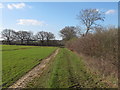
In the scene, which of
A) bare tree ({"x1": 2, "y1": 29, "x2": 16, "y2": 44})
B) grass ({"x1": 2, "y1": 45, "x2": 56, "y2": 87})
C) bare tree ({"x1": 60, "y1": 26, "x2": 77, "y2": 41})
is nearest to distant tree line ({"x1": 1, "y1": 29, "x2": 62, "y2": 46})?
bare tree ({"x1": 2, "y1": 29, "x2": 16, "y2": 44})

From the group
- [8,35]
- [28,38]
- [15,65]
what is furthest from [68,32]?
[8,35]

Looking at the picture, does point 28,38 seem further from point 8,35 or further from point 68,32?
point 68,32

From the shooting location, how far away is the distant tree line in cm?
7362

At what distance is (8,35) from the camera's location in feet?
244

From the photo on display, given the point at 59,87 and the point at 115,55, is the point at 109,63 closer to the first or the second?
the point at 115,55

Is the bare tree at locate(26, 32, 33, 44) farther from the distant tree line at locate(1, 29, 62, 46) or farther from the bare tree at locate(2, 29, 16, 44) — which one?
the bare tree at locate(2, 29, 16, 44)

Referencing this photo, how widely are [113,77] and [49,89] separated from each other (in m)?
3.35

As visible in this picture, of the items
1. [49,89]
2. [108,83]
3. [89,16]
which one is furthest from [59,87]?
[89,16]

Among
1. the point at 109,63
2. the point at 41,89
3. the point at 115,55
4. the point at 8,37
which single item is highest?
the point at 8,37

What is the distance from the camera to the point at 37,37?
85.1 meters

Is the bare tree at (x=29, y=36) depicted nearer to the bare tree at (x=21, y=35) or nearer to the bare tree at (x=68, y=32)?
the bare tree at (x=21, y=35)

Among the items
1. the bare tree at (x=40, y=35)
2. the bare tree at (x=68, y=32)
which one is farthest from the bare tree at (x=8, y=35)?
the bare tree at (x=68, y=32)

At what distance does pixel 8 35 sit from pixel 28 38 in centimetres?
1525

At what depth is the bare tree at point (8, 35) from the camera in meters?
72.9
